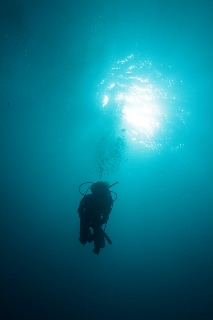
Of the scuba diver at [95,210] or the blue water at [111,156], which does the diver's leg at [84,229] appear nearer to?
the scuba diver at [95,210]

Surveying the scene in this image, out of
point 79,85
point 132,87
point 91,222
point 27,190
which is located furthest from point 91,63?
point 27,190

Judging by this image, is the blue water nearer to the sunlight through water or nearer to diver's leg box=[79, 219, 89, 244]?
the sunlight through water

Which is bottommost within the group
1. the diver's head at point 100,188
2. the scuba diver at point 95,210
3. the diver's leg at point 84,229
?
the diver's leg at point 84,229

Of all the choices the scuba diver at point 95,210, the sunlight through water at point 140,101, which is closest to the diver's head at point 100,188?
the scuba diver at point 95,210

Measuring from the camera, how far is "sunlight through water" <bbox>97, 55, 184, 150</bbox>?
17.7 meters

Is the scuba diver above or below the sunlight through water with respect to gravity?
below

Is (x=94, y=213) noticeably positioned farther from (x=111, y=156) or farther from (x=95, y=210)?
(x=111, y=156)

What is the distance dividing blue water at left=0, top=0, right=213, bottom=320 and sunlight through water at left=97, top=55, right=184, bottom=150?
0.27 ft

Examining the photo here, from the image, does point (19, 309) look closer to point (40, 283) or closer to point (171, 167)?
point (40, 283)

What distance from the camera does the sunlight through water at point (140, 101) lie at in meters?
17.7

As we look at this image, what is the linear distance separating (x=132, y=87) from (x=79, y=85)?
13.4ft

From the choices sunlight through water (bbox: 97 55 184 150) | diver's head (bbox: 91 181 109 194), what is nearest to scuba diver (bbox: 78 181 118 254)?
diver's head (bbox: 91 181 109 194)

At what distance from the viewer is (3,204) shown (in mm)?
35156

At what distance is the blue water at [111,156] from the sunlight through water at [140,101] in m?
0.08
